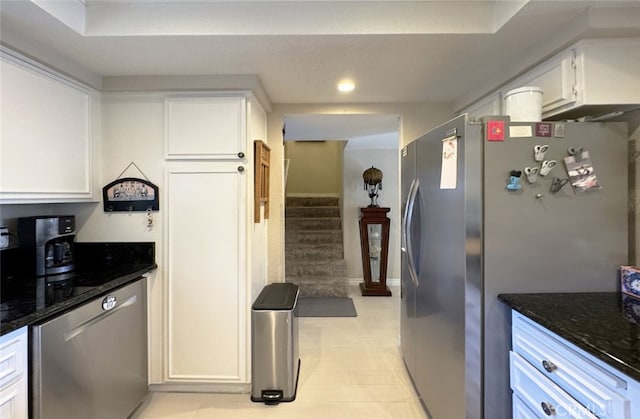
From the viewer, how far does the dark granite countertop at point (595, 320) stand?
88 cm

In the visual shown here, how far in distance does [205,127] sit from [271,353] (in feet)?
5.04

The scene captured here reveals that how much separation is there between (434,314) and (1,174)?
225 centimetres

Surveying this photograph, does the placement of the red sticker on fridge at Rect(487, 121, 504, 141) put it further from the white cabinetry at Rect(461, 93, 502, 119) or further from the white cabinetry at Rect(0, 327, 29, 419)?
the white cabinetry at Rect(0, 327, 29, 419)

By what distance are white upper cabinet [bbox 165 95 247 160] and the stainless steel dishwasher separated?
90 centimetres

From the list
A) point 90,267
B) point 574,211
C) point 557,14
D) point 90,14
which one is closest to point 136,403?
point 90,267

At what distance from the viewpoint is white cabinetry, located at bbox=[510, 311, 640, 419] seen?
0.87 meters

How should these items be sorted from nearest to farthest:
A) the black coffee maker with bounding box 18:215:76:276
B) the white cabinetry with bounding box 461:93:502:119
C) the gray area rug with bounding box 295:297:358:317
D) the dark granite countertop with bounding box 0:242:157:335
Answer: the dark granite countertop with bounding box 0:242:157:335 → the black coffee maker with bounding box 18:215:76:276 → the white cabinetry with bounding box 461:93:502:119 → the gray area rug with bounding box 295:297:358:317

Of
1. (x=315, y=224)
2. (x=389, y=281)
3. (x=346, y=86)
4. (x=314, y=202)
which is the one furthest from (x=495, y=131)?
(x=314, y=202)

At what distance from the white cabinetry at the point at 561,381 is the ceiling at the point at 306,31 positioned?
52.7 inches

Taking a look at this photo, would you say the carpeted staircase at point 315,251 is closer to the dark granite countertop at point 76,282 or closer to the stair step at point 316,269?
the stair step at point 316,269

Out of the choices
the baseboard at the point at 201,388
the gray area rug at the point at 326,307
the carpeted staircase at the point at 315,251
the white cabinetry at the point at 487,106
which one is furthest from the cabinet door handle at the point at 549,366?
the carpeted staircase at the point at 315,251

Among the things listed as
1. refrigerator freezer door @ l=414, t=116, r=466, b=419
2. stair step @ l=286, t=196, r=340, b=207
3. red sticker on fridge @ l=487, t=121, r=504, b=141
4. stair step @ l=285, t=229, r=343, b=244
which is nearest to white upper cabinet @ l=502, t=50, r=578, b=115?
red sticker on fridge @ l=487, t=121, r=504, b=141

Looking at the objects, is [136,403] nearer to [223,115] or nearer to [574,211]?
[223,115]

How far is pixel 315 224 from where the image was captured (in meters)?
5.11
